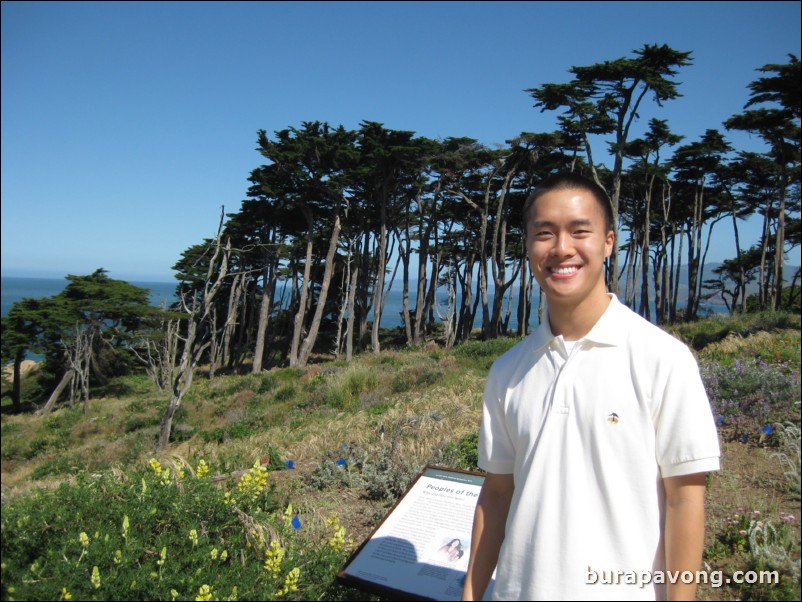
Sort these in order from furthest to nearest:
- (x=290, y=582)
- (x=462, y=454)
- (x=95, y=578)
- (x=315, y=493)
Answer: (x=462, y=454) < (x=315, y=493) < (x=290, y=582) < (x=95, y=578)

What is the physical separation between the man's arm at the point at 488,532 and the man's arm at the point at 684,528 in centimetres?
52

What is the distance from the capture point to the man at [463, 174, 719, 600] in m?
1.49

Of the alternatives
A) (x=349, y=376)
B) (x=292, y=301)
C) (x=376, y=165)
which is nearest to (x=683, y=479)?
(x=349, y=376)

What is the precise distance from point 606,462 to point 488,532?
1.83ft

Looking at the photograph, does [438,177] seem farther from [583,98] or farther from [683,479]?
[683,479]

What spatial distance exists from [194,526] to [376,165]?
76.3 feet

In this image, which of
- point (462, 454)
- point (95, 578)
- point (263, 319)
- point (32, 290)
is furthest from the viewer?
point (263, 319)

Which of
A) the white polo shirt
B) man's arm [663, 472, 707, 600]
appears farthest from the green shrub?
man's arm [663, 472, 707, 600]

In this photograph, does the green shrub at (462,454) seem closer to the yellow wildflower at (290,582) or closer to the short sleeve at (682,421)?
the yellow wildflower at (290,582)

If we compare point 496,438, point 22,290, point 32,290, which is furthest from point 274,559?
point 32,290

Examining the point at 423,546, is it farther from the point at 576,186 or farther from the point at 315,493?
the point at 315,493

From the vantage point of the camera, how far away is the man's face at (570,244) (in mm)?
1737

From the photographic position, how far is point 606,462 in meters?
1.54

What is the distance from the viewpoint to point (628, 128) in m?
19.8
